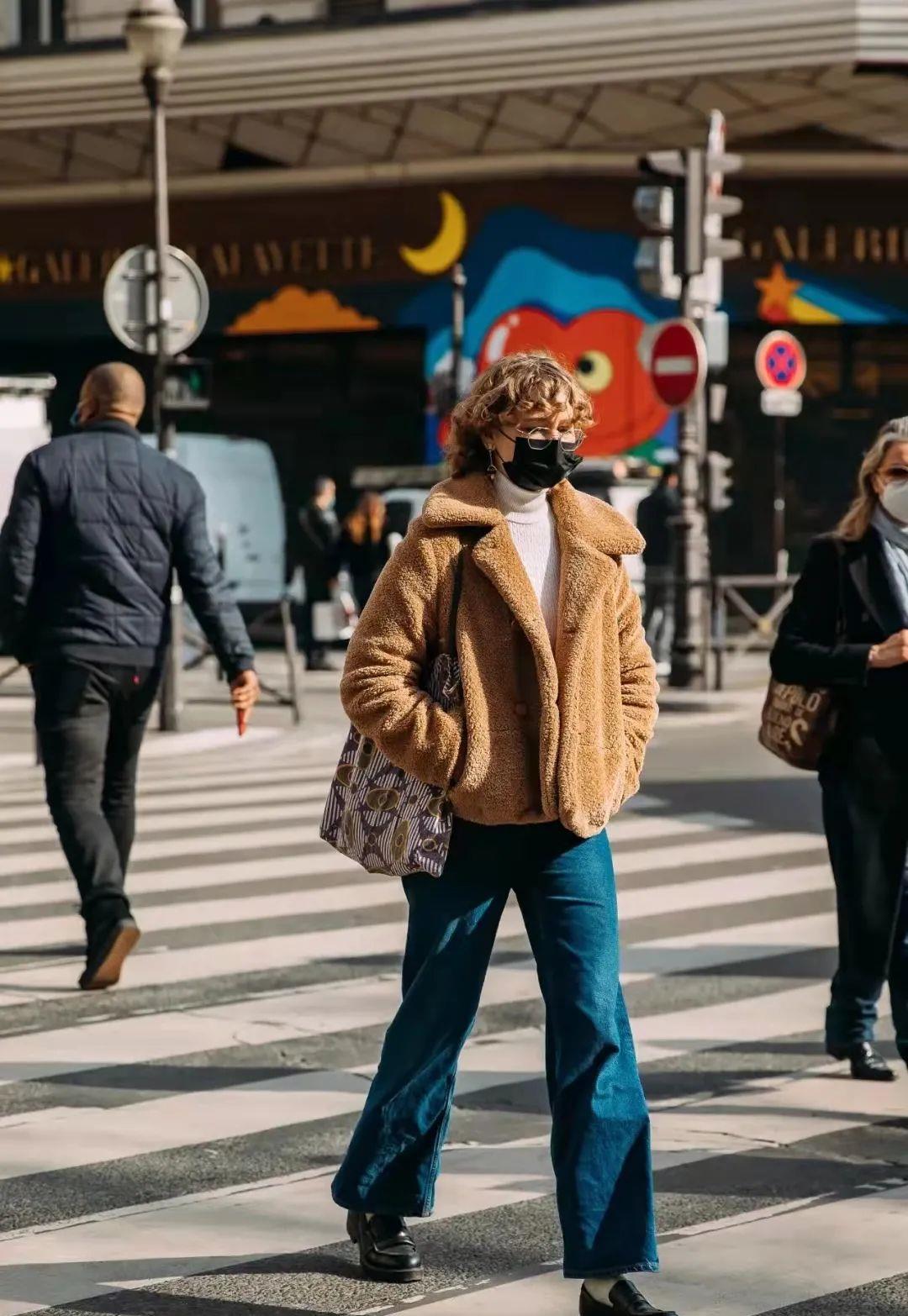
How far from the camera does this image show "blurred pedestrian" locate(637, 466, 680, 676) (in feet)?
70.2

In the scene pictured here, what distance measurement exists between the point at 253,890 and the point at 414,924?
533cm

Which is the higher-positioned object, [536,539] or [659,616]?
[536,539]

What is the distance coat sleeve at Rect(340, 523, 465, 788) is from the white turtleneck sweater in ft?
0.57

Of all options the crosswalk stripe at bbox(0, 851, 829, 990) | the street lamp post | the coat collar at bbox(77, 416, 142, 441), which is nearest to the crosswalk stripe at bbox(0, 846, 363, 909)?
the crosswalk stripe at bbox(0, 851, 829, 990)

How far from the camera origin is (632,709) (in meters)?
4.77

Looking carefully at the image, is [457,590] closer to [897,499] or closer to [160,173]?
[897,499]

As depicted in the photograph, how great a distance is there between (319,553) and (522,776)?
1862 cm

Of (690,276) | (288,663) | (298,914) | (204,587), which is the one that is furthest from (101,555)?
(690,276)

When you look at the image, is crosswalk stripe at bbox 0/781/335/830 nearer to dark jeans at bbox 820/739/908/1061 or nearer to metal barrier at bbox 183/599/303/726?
metal barrier at bbox 183/599/303/726

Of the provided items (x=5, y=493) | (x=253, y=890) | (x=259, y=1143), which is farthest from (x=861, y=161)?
(x=259, y=1143)

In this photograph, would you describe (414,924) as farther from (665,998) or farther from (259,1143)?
(665,998)

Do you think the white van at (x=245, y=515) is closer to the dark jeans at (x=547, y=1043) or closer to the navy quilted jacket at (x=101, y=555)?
the navy quilted jacket at (x=101, y=555)

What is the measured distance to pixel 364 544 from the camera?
2292 cm

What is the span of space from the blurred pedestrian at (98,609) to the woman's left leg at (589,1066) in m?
3.25
